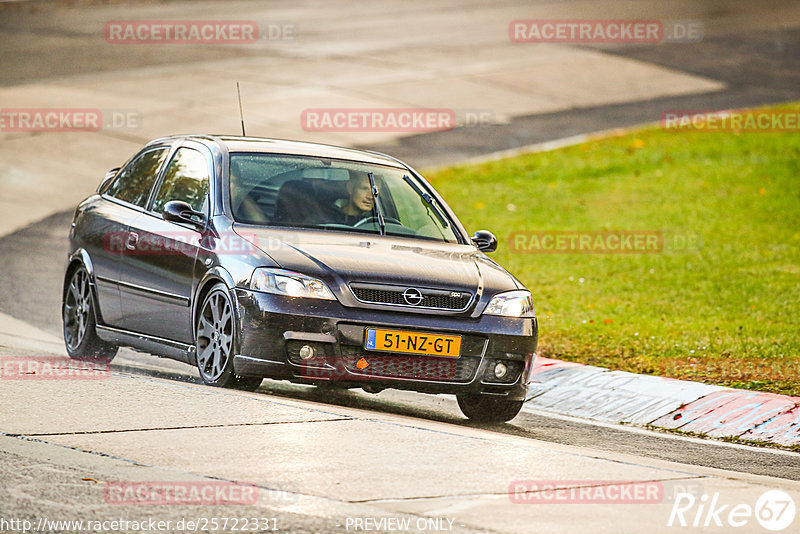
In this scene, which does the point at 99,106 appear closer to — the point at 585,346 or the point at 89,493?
the point at 585,346

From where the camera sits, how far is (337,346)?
805cm

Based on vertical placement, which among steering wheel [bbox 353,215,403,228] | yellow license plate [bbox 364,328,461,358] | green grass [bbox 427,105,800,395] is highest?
steering wheel [bbox 353,215,403,228]

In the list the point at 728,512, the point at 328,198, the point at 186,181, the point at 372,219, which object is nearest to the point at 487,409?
the point at 372,219

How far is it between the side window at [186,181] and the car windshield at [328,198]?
25cm

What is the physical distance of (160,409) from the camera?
7.43 meters

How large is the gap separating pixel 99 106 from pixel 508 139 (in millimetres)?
6919

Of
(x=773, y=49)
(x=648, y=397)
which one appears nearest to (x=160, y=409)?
(x=648, y=397)

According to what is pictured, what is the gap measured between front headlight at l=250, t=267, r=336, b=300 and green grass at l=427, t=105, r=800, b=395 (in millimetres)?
3332

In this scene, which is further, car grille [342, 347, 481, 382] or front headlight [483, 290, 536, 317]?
front headlight [483, 290, 536, 317]

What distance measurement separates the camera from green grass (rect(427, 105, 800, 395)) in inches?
435

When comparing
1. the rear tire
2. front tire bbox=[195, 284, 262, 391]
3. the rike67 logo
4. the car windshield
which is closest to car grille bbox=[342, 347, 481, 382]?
front tire bbox=[195, 284, 262, 391]

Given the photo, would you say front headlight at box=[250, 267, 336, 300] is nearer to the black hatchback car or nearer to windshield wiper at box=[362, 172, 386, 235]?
the black hatchback car

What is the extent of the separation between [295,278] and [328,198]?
48.1 inches

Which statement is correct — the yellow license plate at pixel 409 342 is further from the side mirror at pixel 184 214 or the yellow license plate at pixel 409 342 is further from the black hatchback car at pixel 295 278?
the side mirror at pixel 184 214
